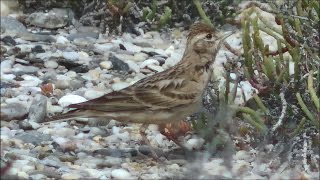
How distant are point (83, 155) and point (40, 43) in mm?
2233

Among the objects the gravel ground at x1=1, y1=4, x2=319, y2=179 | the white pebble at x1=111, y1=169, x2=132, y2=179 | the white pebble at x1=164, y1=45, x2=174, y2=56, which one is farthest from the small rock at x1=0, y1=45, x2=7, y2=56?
the white pebble at x1=111, y1=169, x2=132, y2=179

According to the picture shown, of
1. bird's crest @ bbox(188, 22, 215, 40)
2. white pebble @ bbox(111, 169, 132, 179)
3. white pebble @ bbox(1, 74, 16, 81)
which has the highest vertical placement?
bird's crest @ bbox(188, 22, 215, 40)

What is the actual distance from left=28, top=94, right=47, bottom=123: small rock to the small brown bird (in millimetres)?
555

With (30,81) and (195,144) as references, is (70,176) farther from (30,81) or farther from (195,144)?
(30,81)

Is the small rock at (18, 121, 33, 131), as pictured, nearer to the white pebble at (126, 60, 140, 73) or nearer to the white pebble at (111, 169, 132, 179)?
the white pebble at (111, 169, 132, 179)

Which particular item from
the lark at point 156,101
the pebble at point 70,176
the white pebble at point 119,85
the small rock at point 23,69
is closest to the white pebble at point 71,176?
the pebble at point 70,176

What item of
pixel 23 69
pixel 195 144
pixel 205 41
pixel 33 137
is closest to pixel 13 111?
pixel 33 137

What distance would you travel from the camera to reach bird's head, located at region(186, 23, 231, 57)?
6.32 meters

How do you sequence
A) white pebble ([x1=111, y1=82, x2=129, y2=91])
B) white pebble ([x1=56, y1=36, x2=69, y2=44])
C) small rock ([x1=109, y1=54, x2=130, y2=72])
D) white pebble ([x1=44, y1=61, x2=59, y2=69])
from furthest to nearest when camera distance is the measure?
white pebble ([x1=56, y1=36, x2=69, y2=44]) < small rock ([x1=109, y1=54, x2=130, y2=72]) < white pebble ([x1=44, y1=61, x2=59, y2=69]) < white pebble ([x1=111, y1=82, x2=129, y2=91])

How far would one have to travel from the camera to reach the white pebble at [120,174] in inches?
220

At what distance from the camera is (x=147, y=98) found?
19.6 ft

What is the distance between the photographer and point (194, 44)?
6.32 meters

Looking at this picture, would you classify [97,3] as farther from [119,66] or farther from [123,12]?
[119,66]

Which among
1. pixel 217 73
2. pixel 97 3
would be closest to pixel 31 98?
pixel 217 73
